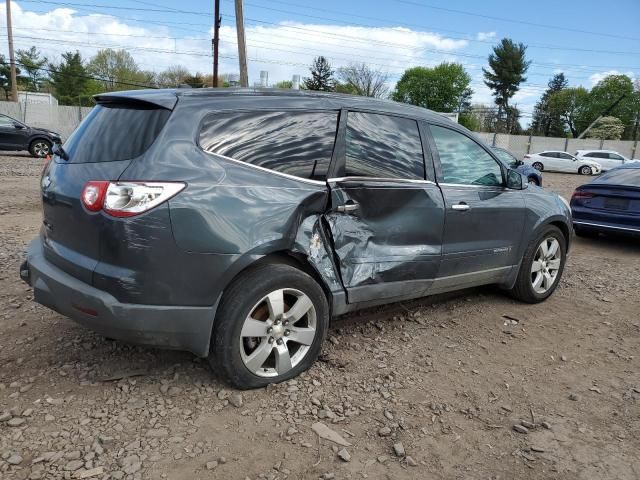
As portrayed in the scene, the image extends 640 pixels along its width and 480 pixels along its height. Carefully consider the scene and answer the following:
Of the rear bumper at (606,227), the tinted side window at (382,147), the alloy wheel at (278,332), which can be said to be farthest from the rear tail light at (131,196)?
the rear bumper at (606,227)

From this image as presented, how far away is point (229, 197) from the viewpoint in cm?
284

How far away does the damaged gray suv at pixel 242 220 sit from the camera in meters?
2.71

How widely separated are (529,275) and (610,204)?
12.5 ft

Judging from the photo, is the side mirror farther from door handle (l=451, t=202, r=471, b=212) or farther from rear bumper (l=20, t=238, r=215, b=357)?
rear bumper (l=20, t=238, r=215, b=357)

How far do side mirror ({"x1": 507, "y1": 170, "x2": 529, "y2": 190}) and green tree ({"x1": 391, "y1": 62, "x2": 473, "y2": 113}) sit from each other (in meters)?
Result: 77.0

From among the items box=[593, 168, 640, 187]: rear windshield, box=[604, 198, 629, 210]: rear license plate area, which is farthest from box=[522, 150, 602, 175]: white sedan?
box=[604, 198, 629, 210]: rear license plate area

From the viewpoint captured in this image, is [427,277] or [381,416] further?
[427,277]

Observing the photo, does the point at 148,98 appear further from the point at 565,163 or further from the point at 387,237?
the point at 565,163

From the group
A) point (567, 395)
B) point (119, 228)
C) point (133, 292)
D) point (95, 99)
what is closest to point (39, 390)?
point (133, 292)

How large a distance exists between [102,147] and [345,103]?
62.2 inches

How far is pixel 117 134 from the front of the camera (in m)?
2.96

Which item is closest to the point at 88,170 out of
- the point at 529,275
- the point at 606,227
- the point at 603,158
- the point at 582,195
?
the point at 529,275

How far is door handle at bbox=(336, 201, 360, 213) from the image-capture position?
131 inches

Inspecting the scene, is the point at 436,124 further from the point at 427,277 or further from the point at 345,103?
the point at 427,277
